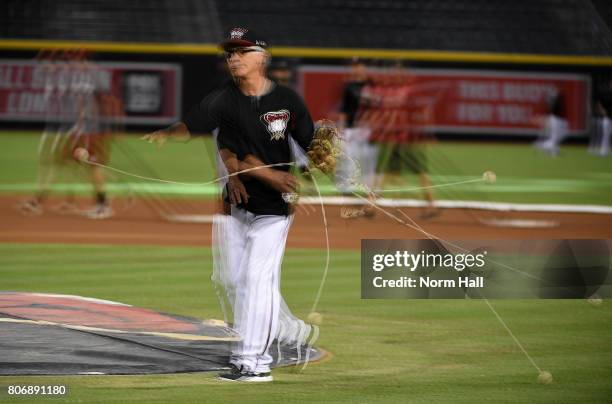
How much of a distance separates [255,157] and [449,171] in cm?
2007

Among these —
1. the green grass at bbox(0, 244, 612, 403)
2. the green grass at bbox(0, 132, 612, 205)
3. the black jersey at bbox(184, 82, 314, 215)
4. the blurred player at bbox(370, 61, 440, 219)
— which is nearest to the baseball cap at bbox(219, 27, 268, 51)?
the black jersey at bbox(184, 82, 314, 215)

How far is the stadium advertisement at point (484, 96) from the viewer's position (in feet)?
129

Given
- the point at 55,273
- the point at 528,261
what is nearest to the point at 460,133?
the point at 55,273

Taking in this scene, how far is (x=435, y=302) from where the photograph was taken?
466 inches

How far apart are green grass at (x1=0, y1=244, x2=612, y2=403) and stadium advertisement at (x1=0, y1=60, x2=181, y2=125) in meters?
23.4

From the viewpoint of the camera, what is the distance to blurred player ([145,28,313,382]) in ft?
26.1

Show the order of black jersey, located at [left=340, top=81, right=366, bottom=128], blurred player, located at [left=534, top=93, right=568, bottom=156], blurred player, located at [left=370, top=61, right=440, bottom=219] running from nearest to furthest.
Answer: blurred player, located at [left=370, top=61, right=440, bottom=219] < black jersey, located at [left=340, top=81, right=366, bottom=128] < blurred player, located at [left=534, top=93, right=568, bottom=156]

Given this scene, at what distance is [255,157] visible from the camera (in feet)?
26.3

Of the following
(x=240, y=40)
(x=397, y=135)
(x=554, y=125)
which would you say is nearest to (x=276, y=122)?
(x=240, y=40)

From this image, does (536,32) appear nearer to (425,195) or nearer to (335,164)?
(425,195)

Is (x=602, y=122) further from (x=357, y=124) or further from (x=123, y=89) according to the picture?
(x=357, y=124)

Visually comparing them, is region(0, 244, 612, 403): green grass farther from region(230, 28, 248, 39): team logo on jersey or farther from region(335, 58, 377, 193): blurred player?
region(335, 58, 377, 193): blurred player

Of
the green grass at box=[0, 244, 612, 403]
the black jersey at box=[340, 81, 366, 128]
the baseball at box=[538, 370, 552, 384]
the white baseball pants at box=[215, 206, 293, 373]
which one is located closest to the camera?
the green grass at box=[0, 244, 612, 403]

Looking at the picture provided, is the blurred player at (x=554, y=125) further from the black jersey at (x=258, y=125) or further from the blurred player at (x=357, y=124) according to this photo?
the black jersey at (x=258, y=125)
